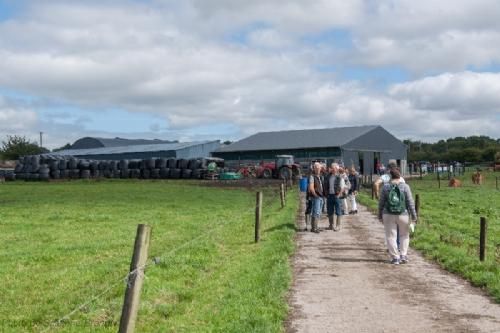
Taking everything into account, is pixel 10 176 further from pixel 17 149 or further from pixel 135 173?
pixel 17 149

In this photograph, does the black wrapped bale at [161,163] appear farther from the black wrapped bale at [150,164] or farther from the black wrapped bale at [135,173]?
the black wrapped bale at [135,173]

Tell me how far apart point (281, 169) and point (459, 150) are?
70.9 m

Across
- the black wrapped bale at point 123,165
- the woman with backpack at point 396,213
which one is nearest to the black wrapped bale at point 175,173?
the black wrapped bale at point 123,165

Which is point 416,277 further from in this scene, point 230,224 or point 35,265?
point 230,224

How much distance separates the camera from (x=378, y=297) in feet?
29.8

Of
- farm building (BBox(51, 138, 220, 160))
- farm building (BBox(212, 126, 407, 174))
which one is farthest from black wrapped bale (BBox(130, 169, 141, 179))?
farm building (BBox(51, 138, 220, 160))

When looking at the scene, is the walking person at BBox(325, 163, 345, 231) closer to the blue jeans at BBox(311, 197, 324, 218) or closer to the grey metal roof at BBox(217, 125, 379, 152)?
the blue jeans at BBox(311, 197, 324, 218)

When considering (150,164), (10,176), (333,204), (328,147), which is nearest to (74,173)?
(10,176)

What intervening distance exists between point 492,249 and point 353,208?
28.5 ft

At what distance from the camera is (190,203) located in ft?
91.5

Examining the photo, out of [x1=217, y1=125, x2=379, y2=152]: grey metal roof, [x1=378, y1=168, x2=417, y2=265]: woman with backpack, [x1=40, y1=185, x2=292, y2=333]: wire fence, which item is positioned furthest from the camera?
[x1=217, y1=125, x2=379, y2=152]: grey metal roof

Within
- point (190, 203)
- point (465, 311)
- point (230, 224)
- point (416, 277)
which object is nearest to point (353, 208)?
point (230, 224)

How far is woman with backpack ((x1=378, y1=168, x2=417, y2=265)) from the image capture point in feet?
39.6

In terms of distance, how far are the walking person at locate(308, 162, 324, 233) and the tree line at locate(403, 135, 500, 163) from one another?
69164 millimetres
